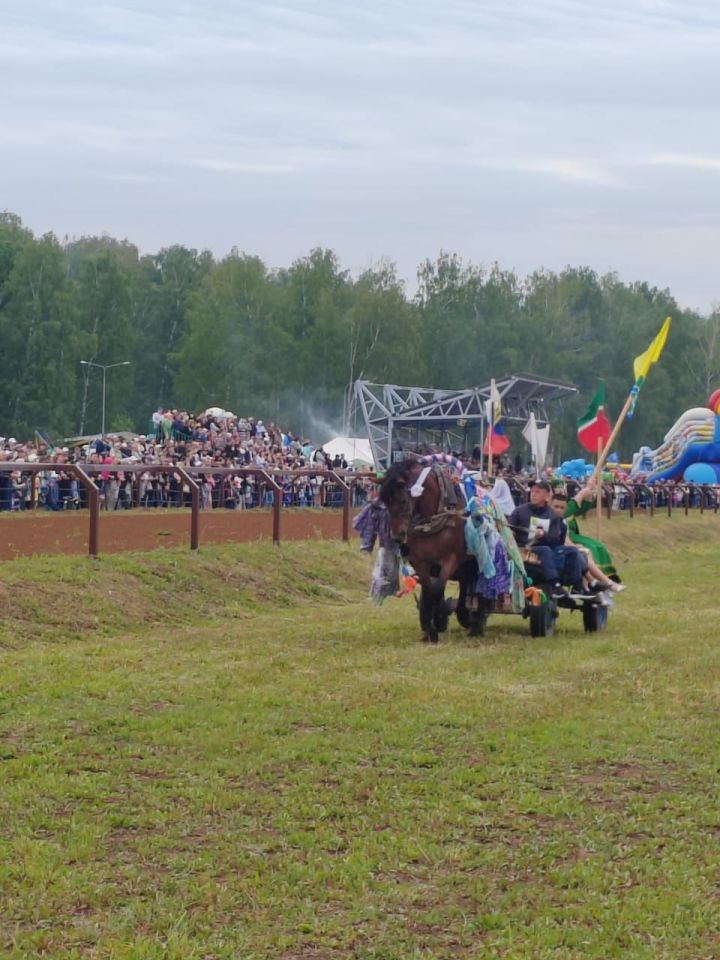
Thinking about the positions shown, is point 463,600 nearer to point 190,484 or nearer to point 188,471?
point 190,484

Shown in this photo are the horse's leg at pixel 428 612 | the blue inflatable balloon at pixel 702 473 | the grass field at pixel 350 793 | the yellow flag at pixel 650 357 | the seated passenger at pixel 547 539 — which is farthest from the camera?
the blue inflatable balloon at pixel 702 473

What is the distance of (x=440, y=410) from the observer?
63.2 m

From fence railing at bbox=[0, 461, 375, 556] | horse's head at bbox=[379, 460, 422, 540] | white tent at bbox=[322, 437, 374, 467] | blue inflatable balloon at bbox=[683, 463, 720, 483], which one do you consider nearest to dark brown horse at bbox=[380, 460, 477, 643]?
horse's head at bbox=[379, 460, 422, 540]

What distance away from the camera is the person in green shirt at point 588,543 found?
1611cm

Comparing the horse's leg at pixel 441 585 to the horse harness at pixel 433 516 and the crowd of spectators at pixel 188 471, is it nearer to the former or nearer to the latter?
the horse harness at pixel 433 516

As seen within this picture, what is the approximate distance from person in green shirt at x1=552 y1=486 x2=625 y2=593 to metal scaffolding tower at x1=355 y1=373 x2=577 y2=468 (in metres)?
41.9

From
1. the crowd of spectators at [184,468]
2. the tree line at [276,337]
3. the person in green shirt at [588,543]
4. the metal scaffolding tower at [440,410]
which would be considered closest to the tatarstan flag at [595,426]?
the crowd of spectators at [184,468]

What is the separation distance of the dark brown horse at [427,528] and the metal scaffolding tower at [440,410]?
145ft

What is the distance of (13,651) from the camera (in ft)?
43.5

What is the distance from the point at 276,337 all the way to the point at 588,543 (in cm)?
6768

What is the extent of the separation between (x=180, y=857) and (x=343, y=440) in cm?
5677

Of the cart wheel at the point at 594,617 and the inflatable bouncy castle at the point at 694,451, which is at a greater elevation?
the inflatable bouncy castle at the point at 694,451

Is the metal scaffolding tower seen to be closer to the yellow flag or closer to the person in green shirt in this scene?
the yellow flag

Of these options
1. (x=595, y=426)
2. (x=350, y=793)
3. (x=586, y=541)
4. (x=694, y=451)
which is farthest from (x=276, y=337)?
→ (x=350, y=793)
